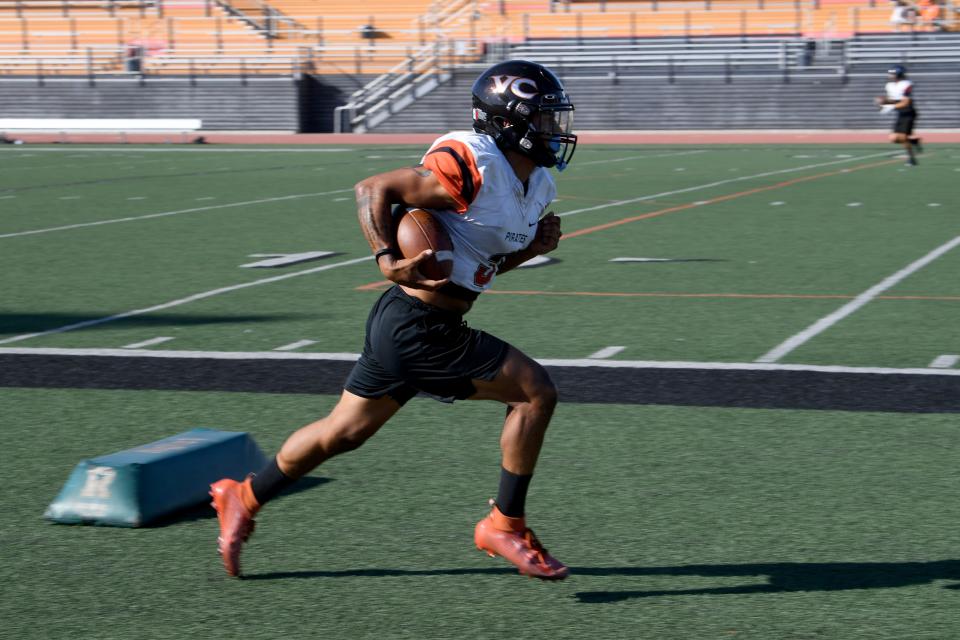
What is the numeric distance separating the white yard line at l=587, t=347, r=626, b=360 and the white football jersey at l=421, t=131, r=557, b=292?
380 centimetres

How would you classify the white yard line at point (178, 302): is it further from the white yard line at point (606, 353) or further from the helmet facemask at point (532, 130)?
the helmet facemask at point (532, 130)

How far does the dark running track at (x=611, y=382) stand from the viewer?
744 centimetres

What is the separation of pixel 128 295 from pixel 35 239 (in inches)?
169

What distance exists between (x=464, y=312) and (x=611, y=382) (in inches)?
127

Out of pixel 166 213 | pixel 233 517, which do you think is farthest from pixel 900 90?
pixel 233 517

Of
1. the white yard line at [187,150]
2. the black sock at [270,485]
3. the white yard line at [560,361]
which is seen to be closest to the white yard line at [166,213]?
the white yard line at [560,361]

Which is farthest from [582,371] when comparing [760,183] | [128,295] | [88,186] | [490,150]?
[88,186]

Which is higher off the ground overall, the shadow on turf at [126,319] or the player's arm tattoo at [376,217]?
the player's arm tattoo at [376,217]

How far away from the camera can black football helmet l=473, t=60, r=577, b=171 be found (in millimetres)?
4770

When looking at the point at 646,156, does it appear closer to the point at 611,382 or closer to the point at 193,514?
the point at 611,382

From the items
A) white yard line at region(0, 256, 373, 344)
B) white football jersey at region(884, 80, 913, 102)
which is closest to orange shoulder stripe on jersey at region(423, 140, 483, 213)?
white yard line at region(0, 256, 373, 344)

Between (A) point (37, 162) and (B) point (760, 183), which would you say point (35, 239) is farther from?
(A) point (37, 162)

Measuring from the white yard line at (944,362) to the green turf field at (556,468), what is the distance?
0.62 ft

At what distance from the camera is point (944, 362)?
8.41 m
